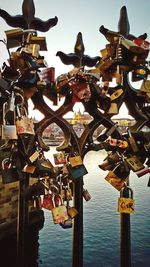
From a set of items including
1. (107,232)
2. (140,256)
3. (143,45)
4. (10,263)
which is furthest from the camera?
(107,232)

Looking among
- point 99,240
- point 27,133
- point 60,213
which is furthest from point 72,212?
point 99,240

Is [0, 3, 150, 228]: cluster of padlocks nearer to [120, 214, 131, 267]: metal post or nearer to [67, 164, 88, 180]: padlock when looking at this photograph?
[67, 164, 88, 180]: padlock

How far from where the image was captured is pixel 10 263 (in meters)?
12.3

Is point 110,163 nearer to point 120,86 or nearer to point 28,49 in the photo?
point 120,86

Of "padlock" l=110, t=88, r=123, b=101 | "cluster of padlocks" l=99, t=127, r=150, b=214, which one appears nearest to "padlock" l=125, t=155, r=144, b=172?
"cluster of padlocks" l=99, t=127, r=150, b=214

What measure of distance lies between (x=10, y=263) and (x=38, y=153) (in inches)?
491

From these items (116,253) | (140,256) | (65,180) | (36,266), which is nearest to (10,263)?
(36,266)

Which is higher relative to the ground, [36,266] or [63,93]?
[63,93]

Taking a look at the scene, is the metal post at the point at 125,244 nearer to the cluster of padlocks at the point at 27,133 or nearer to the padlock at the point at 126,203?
the padlock at the point at 126,203

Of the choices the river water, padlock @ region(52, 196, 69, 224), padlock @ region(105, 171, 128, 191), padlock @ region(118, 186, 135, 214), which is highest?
padlock @ region(105, 171, 128, 191)

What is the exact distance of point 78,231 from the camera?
188cm

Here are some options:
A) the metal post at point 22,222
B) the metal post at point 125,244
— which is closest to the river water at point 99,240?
the metal post at point 125,244

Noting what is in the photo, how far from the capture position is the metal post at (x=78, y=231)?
184 centimetres

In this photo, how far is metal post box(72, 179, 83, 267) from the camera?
1844mm
